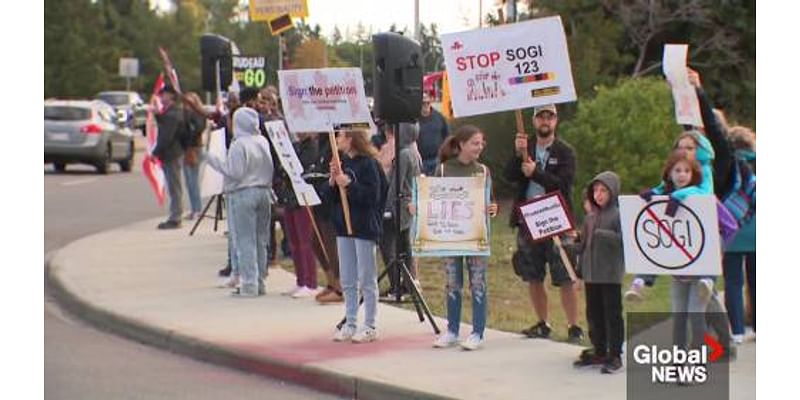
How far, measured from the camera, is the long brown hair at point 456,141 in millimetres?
10828

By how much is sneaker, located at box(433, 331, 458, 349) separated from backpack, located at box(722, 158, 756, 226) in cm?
227

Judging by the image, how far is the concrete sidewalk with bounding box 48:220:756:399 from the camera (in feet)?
31.7

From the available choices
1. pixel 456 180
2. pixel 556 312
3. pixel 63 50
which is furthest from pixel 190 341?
pixel 63 50

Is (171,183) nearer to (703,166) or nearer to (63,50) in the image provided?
(703,166)

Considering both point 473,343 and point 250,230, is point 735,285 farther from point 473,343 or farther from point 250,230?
point 250,230

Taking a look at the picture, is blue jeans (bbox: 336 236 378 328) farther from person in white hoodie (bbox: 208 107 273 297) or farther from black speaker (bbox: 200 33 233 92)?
black speaker (bbox: 200 33 233 92)

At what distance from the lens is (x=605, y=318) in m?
9.95

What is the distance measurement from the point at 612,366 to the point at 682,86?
1.94 m

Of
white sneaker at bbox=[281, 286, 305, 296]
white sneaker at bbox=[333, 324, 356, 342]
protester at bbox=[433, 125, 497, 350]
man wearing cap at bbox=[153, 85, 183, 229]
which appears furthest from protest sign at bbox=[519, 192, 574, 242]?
man wearing cap at bbox=[153, 85, 183, 229]

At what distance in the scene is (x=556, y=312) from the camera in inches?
547

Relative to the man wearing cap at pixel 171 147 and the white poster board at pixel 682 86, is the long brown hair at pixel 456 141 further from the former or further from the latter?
the man wearing cap at pixel 171 147

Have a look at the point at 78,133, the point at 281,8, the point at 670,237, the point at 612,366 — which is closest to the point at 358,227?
the point at 612,366

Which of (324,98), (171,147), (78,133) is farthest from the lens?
Result: (78,133)

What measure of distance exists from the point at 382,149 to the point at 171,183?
24.5 ft
